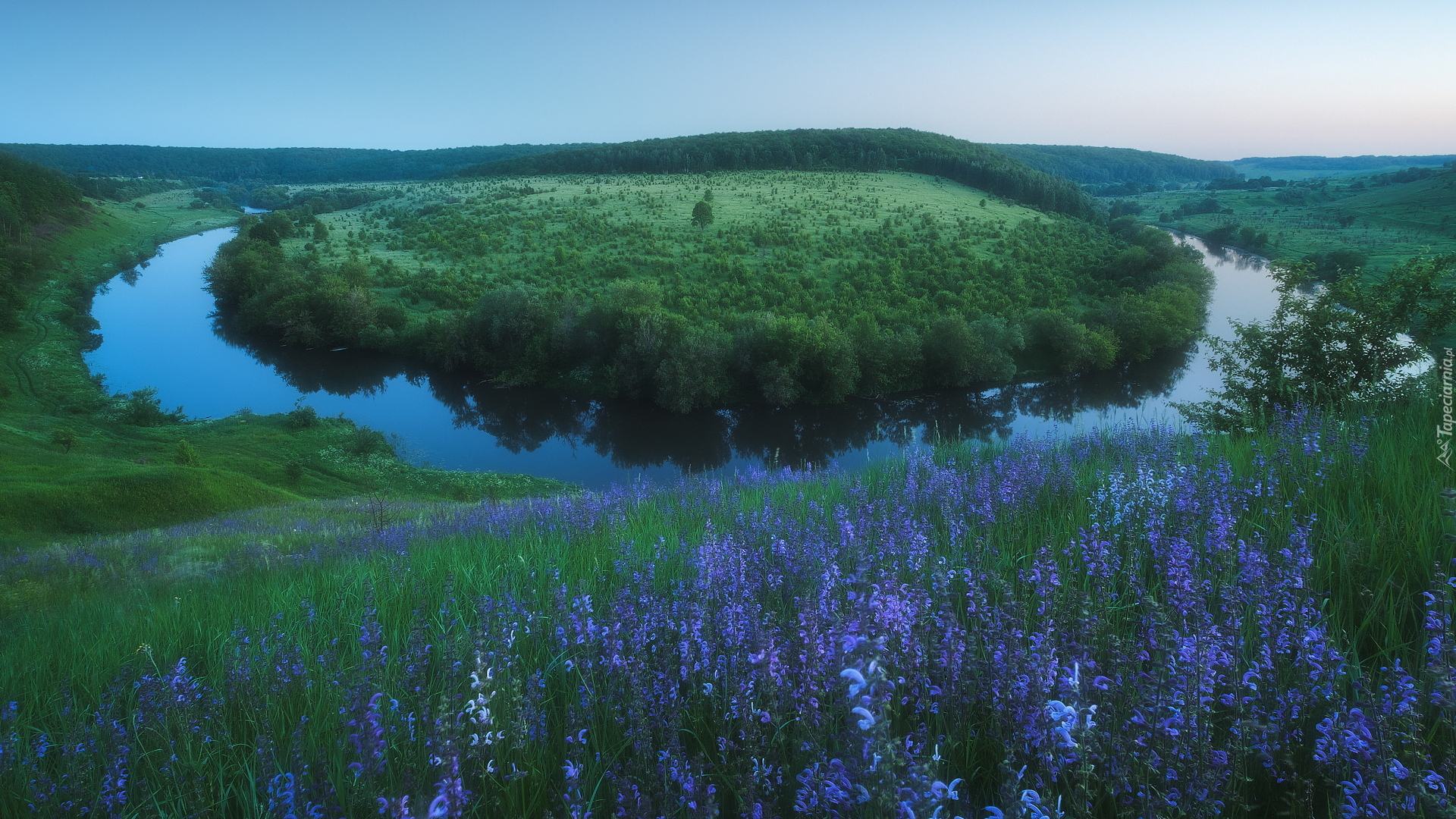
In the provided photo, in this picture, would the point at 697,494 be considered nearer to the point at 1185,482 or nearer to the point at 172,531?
the point at 1185,482

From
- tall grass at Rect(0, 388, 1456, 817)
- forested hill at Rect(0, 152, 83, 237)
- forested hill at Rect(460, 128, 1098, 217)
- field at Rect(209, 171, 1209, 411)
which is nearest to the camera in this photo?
tall grass at Rect(0, 388, 1456, 817)

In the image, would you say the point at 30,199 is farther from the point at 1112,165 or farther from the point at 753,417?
the point at 1112,165

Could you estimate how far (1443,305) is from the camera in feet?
39.3

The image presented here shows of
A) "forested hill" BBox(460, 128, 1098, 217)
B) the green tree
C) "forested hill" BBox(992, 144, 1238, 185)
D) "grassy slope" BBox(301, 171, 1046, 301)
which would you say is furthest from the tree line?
the green tree

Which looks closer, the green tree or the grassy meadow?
the grassy meadow

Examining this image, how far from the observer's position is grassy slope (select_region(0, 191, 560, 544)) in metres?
17.7

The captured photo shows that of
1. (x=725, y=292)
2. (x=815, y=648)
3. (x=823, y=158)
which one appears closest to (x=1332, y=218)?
(x=823, y=158)

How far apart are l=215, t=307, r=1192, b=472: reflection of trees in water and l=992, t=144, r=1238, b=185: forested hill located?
145 meters

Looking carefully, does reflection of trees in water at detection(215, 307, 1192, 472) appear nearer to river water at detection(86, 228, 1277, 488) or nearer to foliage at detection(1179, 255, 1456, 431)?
river water at detection(86, 228, 1277, 488)

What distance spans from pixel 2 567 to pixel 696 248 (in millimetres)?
55445

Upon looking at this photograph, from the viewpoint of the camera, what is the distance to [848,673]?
4.48 ft

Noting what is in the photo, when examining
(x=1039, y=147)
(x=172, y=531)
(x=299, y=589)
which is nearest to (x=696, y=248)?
(x=172, y=531)

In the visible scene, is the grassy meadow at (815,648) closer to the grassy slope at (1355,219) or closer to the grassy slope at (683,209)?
the grassy slope at (1355,219)

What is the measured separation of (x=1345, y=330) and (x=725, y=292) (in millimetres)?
40189
